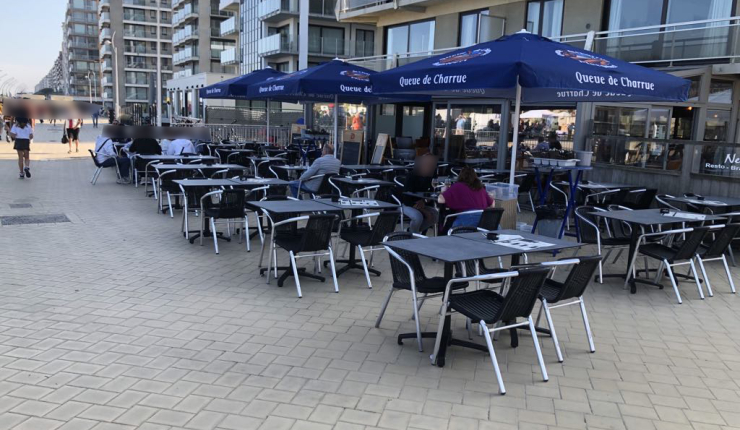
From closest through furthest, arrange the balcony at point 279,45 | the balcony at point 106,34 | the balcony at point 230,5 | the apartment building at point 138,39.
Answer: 1. the balcony at point 279,45
2. the balcony at point 230,5
3. the apartment building at point 138,39
4. the balcony at point 106,34

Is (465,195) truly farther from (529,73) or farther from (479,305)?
(479,305)

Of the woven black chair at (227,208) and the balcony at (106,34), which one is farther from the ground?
the balcony at (106,34)

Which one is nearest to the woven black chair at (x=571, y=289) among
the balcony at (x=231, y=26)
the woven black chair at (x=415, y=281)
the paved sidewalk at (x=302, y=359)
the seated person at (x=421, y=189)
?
the paved sidewalk at (x=302, y=359)

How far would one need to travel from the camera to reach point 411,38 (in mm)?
20484

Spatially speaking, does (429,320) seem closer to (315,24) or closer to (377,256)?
(377,256)

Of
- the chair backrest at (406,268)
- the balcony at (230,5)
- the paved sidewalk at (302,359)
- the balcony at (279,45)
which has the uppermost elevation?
the balcony at (230,5)

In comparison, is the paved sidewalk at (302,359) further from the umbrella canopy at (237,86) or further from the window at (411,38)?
the window at (411,38)

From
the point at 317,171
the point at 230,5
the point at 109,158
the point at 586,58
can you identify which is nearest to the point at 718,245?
the point at 586,58

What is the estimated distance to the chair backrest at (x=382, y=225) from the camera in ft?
22.5

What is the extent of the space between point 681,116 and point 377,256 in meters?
8.66

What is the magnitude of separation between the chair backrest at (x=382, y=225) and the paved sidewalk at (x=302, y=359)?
21.9 inches

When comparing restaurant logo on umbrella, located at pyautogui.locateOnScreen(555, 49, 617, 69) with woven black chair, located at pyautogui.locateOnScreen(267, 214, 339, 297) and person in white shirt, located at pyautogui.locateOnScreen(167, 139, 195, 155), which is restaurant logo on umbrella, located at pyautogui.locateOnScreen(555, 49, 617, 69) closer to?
woven black chair, located at pyautogui.locateOnScreen(267, 214, 339, 297)

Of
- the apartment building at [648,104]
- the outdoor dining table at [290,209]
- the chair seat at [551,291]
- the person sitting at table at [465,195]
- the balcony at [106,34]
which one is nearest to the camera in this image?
the chair seat at [551,291]

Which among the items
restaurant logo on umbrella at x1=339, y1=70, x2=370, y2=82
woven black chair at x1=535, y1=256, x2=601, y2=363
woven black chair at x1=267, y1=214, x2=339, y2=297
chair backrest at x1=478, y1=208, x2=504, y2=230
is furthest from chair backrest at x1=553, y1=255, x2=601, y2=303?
restaurant logo on umbrella at x1=339, y1=70, x2=370, y2=82
